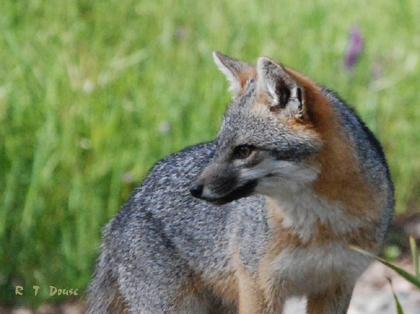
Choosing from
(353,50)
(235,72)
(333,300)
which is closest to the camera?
(235,72)

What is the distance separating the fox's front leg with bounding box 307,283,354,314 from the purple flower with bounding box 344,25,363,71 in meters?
2.54

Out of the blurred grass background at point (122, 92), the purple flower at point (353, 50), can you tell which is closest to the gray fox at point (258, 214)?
the blurred grass background at point (122, 92)

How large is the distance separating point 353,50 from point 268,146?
2891mm

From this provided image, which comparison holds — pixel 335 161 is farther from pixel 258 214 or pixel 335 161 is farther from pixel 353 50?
pixel 353 50

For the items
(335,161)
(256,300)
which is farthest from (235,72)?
(256,300)

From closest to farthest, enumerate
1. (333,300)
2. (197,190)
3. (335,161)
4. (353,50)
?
(197,190) < (335,161) < (333,300) < (353,50)

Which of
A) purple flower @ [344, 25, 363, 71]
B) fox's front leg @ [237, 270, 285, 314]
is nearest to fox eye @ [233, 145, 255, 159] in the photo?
fox's front leg @ [237, 270, 285, 314]

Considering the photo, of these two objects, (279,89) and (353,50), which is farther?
(353,50)

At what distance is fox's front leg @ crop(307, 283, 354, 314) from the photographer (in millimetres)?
3557

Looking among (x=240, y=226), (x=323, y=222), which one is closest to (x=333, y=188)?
(x=323, y=222)

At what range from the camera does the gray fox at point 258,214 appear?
3051 millimetres

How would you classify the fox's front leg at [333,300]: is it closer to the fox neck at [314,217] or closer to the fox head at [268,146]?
the fox neck at [314,217]

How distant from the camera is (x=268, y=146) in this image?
3.04 meters

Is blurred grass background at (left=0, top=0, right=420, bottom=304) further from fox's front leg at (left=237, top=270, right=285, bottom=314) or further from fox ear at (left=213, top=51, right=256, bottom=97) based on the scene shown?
fox ear at (left=213, top=51, right=256, bottom=97)
